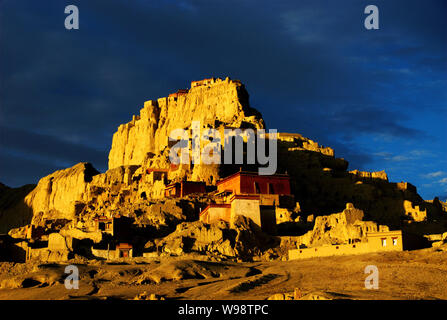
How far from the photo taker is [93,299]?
37844mm

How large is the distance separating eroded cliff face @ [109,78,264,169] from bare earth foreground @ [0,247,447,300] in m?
49.7

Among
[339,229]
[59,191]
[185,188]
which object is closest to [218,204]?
[185,188]

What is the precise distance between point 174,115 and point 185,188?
4163 centimetres

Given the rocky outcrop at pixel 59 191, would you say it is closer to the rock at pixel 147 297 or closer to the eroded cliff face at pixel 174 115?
the eroded cliff face at pixel 174 115

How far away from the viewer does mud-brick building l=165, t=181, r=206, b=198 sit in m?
71.8

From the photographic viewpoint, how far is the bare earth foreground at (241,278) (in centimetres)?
3791

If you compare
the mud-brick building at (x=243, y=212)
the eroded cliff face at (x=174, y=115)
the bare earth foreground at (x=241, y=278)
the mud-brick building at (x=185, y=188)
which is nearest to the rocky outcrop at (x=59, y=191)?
the eroded cliff face at (x=174, y=115)

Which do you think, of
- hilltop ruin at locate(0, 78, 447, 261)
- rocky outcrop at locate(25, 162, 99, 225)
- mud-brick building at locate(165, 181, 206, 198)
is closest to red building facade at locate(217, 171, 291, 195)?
hilltop ruin at locate(0, 78, 447, 261)

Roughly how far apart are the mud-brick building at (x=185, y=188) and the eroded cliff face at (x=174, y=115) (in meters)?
25.1

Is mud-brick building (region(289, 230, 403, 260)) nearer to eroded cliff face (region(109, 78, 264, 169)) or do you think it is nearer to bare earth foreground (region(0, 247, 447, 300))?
bare earth foreground (region(0, 247, 447, 300))

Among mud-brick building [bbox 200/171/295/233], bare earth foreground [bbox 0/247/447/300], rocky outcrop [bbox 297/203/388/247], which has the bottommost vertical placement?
bare earth foreground [bbox 0/247/447/300]

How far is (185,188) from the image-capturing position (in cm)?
7188

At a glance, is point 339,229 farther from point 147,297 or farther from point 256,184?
point 147,297

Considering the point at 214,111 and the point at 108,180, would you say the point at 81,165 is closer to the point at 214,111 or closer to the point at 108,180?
the point at 108,180
